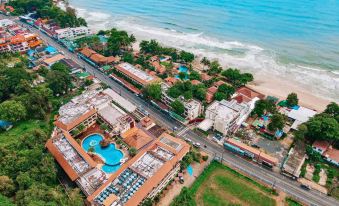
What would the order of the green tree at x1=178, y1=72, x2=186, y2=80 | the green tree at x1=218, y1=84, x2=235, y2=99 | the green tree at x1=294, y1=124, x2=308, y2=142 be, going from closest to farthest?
the green tree at x1=294, y1=124, x2=308, y2=142 < the green tree at x1=218, y1=84, x2=235, y2=99 < the green tree at x1=178, y1=72, x2=186, y2=80

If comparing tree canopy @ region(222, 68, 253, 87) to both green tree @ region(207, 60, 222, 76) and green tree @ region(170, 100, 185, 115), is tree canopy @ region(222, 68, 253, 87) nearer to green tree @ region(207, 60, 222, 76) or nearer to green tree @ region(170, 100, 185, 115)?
green tree @ region(207, 60, 222, 76)

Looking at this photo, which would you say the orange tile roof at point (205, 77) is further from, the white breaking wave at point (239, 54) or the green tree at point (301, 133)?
the green tree at point (301, 133)

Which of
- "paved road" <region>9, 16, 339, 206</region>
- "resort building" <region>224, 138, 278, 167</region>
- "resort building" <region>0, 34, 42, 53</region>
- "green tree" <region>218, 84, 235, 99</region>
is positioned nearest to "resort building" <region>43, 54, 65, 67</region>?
"resort building" <region>0, 34, 42, 53</region>

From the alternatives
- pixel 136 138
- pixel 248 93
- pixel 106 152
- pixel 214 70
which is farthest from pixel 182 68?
pixel 106 152

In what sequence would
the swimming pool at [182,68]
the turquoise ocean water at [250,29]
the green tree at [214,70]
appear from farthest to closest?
1. the turquoise ocean water at [250,29]
2. the swimming pool at [182,68]
3. the green tree at [214,70]

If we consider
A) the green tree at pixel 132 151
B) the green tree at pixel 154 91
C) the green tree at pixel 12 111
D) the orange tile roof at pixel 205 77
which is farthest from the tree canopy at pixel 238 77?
the green tree at pixel 12 111

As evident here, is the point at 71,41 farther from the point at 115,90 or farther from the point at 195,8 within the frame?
the point at 195,8
